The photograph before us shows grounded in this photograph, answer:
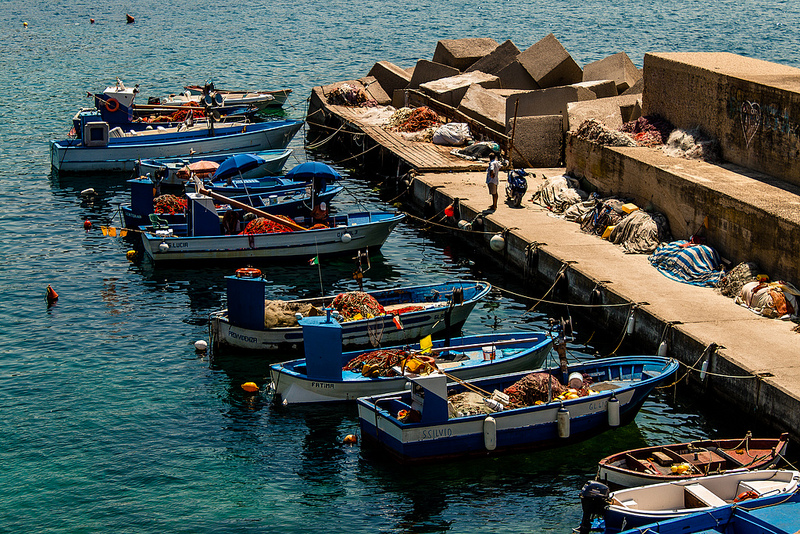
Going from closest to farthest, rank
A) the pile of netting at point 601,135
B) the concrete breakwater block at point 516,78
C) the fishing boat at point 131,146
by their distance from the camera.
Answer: the pile of netting at point 601,135
the fishing boat at point 131,146
the concrete breakwater block at point 516,78

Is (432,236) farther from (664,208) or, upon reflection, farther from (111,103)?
(111,103)

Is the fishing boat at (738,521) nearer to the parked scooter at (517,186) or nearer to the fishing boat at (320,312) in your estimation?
the fishing boat at (320,312)

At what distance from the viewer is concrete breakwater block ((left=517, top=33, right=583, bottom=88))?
38094 mm

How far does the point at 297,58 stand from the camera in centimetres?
6612

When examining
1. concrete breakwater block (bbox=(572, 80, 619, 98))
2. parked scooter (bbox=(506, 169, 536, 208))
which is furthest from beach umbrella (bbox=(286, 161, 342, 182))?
concrete breakwater block (bbox=(572, 80, 619, 98))

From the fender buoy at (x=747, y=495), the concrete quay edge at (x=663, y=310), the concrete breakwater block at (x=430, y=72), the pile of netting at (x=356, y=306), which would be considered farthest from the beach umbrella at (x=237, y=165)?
the fender buoy at (x=747, y=495)

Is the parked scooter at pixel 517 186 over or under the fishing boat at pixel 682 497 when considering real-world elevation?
over

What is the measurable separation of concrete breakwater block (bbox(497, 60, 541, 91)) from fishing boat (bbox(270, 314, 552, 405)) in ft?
71.8

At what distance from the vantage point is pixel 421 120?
125ft

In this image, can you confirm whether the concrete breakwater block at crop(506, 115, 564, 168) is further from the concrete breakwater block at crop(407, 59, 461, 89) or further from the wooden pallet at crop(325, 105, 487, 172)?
the concrete breakwater block at crop(407, 59, 461, 89)

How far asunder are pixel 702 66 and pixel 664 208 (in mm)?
4467

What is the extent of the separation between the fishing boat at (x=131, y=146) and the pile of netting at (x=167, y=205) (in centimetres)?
752

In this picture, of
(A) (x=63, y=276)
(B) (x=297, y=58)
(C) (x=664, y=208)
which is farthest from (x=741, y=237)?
(B) (x=297, y=58)

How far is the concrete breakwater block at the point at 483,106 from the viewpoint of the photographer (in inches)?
1371
